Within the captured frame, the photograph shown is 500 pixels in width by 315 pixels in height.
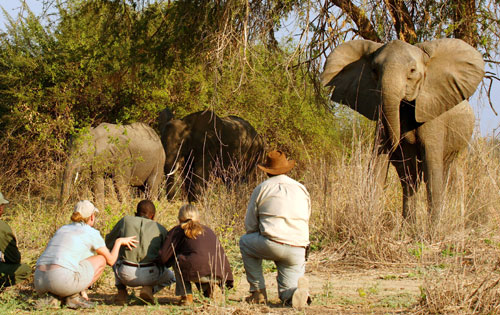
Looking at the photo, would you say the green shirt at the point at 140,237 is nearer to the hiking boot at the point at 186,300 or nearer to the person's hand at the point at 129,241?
the person's hand at the point at 129,241

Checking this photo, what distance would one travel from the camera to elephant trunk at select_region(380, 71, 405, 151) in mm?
9758

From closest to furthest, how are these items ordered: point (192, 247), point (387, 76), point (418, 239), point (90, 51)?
point (192, 247) < point (418, 239) < point (387, 76) < point (90, 51)

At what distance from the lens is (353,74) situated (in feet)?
36.5

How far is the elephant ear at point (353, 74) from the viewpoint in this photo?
423 inches

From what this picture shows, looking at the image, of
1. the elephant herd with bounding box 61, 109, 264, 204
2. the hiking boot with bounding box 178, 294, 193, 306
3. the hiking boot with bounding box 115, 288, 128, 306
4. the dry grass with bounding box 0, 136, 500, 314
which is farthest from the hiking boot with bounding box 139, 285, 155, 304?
the elephant herd with bounding box 61, 109, 264, 204

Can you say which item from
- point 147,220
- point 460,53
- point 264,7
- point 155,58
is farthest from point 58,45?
point 147,220

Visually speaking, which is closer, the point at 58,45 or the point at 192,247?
the point at 192,247

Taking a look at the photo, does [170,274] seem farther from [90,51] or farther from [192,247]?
[90,51]

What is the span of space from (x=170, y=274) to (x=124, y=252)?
0.56 meters

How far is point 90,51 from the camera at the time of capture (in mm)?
16219

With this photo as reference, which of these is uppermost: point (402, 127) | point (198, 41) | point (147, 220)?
point (198, 41)

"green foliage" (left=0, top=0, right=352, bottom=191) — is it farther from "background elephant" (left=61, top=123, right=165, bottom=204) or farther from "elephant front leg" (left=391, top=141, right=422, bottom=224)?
"elephant front leg" (left=391, top=141, right=422, bottom=224)

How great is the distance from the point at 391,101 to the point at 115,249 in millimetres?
4906

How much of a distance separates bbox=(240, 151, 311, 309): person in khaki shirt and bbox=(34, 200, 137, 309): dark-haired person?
3.79 feet
